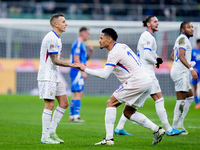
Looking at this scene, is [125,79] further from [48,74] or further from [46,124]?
[46,124]

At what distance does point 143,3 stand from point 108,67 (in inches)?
1046

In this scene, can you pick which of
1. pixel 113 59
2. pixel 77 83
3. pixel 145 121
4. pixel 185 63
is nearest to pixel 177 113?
pixel 185 63

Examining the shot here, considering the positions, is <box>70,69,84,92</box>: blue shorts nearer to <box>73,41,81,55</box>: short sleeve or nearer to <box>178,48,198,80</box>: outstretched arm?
<box>73,41,81,55</box>: short sleeve

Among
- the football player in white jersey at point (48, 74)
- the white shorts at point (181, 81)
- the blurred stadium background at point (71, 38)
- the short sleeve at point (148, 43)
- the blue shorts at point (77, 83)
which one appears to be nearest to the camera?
the football player in white jersey at point (48, 74)

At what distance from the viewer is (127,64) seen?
7395 millimetres

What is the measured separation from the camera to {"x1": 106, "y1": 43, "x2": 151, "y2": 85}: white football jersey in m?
7.34

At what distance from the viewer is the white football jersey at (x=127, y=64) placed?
7.34 metres

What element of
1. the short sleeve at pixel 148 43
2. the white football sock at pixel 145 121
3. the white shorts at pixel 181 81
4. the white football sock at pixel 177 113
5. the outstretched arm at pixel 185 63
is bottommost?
Answer: the white football sock at pixel 177 113

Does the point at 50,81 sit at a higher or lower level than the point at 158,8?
lower

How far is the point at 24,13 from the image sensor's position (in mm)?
29109

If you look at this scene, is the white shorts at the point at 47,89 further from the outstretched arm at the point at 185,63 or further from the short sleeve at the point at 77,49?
the short sleeve at the point at 77,49

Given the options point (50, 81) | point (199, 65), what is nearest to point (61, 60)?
point (50, 81)

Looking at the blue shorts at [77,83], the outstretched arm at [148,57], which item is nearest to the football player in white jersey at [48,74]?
the outstretched arm at [148,57]

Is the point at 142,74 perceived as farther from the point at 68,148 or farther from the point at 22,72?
the point at 22,72
